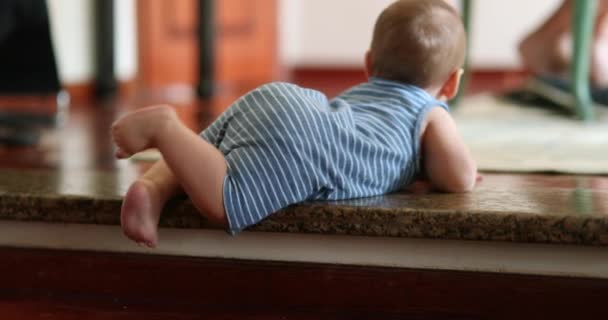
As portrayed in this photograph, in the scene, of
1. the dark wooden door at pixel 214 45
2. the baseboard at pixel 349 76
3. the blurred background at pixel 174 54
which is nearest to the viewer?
the blurred background at pixel 174 54

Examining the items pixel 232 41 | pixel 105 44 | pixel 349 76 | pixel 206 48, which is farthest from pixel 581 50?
pixel 349 76

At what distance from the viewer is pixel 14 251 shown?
0.90 m

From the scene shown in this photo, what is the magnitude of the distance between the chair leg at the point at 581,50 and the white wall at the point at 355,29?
1.85 m

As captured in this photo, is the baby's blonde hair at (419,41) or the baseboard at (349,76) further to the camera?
the baseboard at (349,76)

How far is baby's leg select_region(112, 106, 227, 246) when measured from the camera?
2.48 feet

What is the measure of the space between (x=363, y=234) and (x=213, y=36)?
5.20ft

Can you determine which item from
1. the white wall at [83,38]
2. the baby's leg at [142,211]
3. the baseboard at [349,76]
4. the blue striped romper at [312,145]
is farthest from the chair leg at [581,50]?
the baseboard at [349,76]

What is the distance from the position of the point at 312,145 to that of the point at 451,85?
0.64 feet

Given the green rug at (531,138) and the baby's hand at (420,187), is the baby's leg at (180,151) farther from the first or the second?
the green rug at (531,138)

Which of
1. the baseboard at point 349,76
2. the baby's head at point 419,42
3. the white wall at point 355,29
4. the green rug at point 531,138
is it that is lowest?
the baseboard at point 349,76

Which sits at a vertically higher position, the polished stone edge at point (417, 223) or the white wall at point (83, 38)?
the polished stone edge at point (417, 223)

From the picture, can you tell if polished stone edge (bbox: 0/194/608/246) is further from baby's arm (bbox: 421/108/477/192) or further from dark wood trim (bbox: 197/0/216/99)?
dark wood trim (bbox: 197/0/216/99)

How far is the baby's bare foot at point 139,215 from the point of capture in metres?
0.78

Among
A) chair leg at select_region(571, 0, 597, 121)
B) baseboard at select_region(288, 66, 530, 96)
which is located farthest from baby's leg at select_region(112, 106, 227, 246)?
baseboard at select_region(288, 66, 530, 96)
